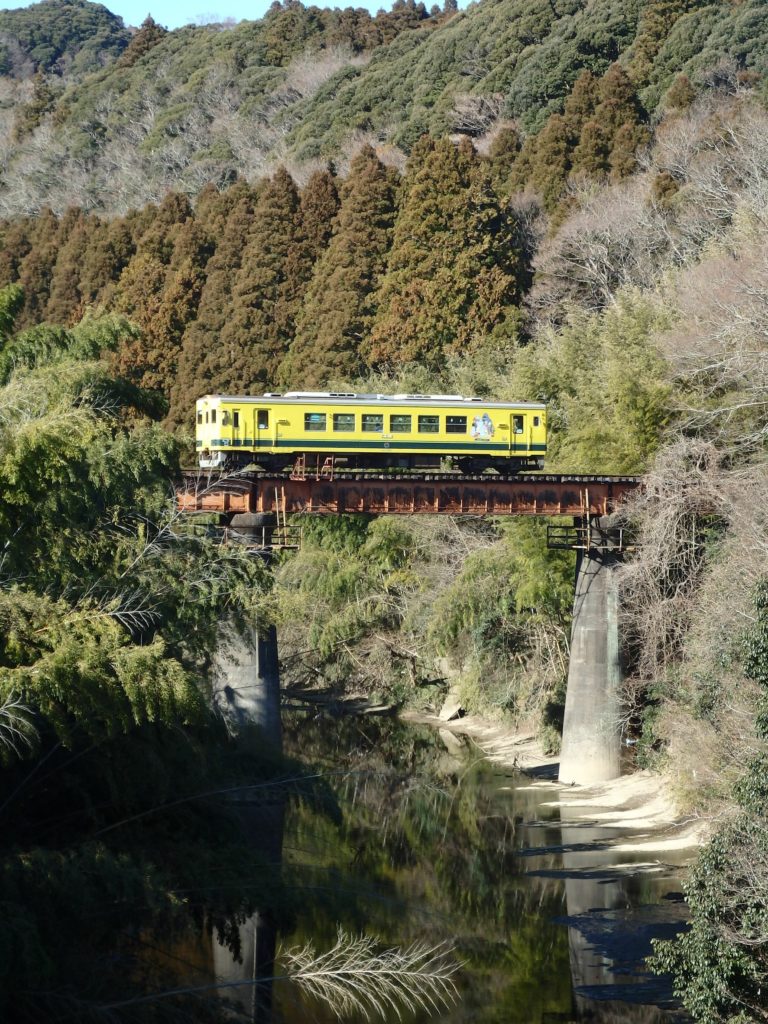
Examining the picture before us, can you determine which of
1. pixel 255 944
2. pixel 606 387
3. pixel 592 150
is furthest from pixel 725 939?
pixel 592 150

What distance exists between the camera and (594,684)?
1277 inches

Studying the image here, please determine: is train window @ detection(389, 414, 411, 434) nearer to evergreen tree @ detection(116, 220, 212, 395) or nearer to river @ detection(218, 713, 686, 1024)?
river @ detection(218, 713, 686, 1024)

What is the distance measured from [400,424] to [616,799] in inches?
408

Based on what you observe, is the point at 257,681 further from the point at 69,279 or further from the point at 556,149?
the point at 69,279

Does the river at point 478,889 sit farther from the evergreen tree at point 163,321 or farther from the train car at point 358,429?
the evergreen tree at point 163,321

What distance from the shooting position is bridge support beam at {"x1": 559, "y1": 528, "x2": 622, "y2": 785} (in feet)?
105

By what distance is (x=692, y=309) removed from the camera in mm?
36219

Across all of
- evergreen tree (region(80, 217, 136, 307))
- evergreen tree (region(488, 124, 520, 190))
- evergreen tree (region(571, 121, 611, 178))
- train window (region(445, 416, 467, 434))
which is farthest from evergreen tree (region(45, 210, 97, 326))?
train window (region(445, 416, 467, 434))

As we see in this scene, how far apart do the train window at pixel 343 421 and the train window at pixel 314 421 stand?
11.8 inches

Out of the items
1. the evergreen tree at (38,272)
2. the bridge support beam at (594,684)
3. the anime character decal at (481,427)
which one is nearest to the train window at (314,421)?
the anime character decal at (481,427)

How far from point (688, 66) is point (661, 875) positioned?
47.6 m

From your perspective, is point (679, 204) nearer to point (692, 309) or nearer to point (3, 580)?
point (692, 309)

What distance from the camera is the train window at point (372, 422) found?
34.1m

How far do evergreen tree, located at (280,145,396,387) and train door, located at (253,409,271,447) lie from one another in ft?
50.1
